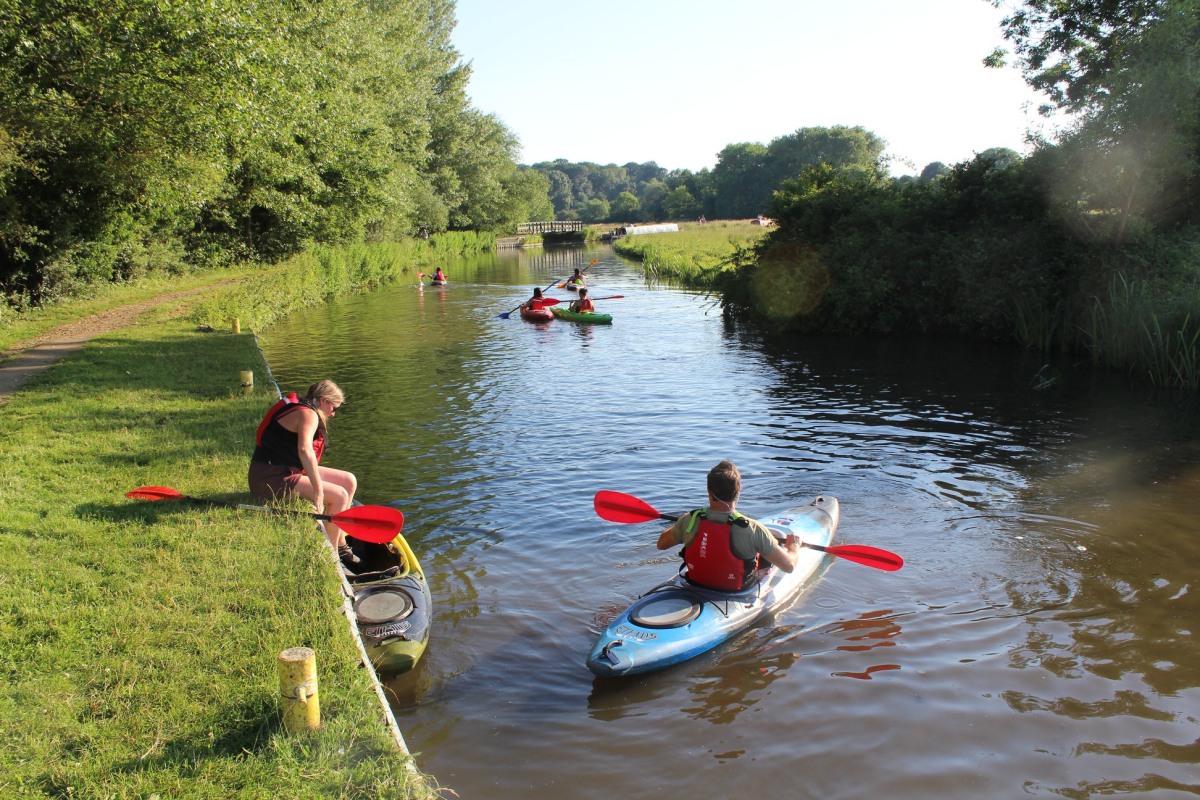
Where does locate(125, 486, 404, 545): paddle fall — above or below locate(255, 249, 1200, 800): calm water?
above

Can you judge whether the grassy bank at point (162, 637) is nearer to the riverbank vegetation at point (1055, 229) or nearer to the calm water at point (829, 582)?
the calm water at point (829, 582)

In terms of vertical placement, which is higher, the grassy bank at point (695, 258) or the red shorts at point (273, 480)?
the grassy bank at point (695, 258)

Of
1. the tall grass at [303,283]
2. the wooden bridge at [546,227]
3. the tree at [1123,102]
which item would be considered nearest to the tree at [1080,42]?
the tree at [1123,102]

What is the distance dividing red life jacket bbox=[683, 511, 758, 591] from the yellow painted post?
9.71 feet

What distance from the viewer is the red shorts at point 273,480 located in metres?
6.54

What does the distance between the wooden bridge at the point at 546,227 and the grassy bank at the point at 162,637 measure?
7014cm

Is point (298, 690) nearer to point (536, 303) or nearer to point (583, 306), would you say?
point (583, 306)

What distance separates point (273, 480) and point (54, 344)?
1005 centimetres

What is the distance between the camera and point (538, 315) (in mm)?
22484

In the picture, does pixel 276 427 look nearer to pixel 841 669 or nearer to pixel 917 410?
pixel 841 669

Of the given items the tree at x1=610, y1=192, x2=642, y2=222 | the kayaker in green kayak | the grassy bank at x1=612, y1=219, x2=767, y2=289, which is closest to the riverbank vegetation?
the grassy bank at x1=612, y1=219, x2=767, y2=289

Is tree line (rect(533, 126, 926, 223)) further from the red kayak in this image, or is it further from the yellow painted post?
the yellow painted post

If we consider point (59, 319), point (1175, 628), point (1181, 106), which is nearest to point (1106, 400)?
point (1181, 106)

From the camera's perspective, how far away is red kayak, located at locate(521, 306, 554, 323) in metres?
22.5
